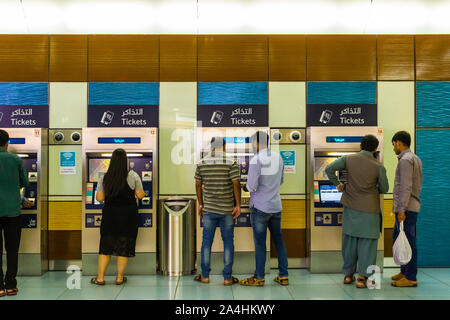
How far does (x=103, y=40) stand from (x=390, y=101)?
3.70 metres

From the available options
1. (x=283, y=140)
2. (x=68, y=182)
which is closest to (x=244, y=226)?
(x=283, y=140)

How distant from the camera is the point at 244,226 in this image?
4816mm

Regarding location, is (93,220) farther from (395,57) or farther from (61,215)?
(395,57)

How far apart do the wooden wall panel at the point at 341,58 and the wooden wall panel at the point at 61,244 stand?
3568 mm

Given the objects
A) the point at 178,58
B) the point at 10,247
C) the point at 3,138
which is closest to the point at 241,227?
the point at 178,58

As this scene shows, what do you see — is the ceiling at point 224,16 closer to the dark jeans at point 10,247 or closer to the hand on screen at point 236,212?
the hand on screen at point 236,212

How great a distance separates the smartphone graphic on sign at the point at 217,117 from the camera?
508 cm

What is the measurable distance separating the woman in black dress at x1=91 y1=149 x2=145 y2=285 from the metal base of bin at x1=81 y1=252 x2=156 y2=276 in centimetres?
42

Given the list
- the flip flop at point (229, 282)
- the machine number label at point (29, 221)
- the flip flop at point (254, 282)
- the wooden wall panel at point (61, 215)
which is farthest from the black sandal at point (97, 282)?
the flip flop at point (254, 282)

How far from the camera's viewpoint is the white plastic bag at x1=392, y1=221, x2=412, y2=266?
4074 millimetres

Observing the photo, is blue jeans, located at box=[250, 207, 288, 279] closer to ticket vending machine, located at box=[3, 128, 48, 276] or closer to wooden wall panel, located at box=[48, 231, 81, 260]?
wooden wall panel, located at box=[48, 231, 81, 260]

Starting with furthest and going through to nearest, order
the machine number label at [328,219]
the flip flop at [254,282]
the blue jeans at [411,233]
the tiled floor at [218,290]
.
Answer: the machine number label at [328,219], the flip flop at [254,282], the blue jeans at [411,233], the tiled floor at [218,290]

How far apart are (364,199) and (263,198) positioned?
1.05m

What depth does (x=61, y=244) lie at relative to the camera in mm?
5016
